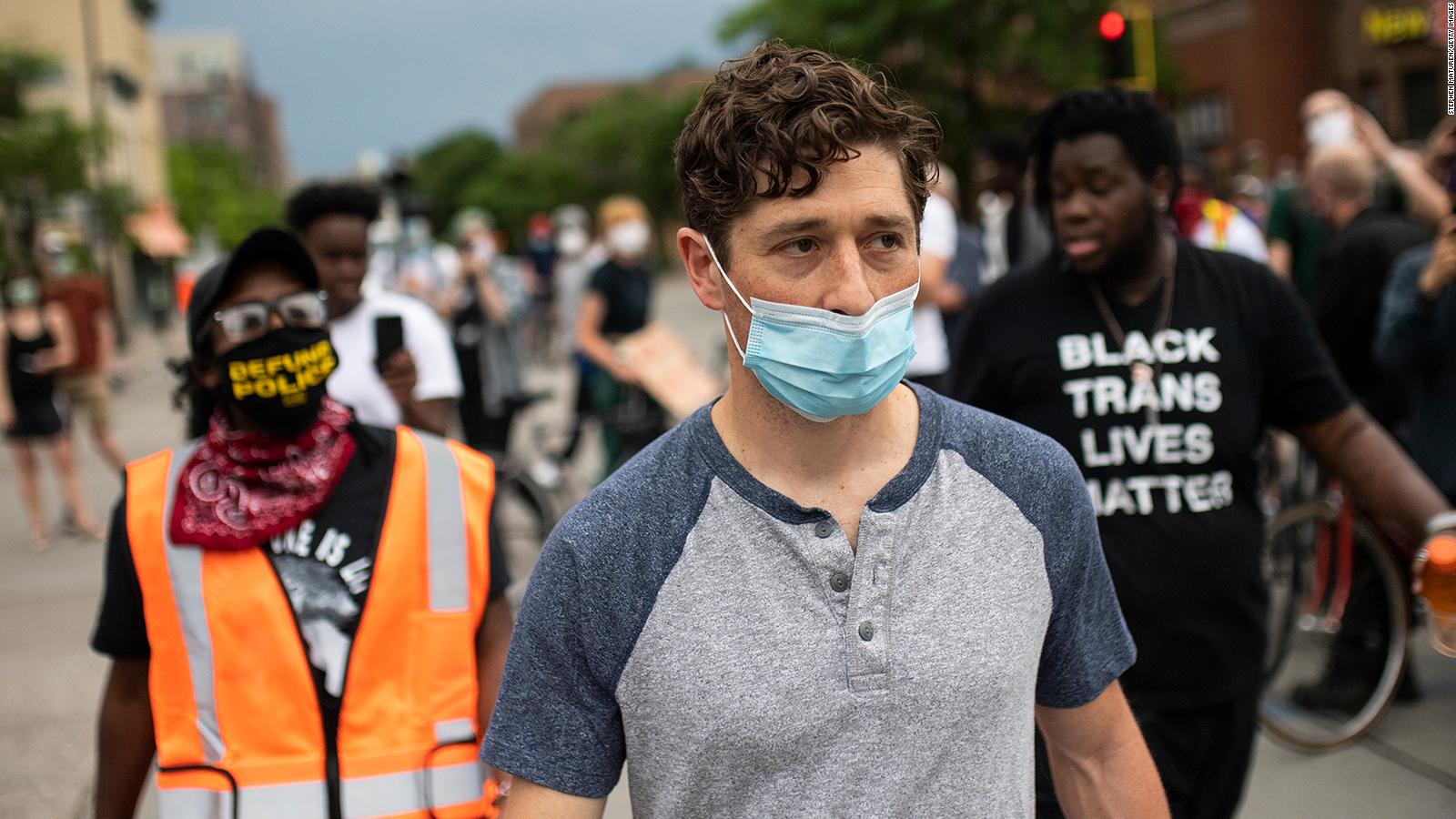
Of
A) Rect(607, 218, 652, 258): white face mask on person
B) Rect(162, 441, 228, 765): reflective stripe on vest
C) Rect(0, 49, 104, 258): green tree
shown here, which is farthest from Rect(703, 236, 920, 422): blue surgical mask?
Rect(0, 49, 104, 258): green tree

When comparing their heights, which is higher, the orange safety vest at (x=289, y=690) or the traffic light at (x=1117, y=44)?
the traffic light at (x=1117, y=44)

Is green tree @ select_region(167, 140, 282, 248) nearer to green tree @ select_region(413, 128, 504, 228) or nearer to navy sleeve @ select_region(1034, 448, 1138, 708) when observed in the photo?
green tree @ select_region(413, 128, 504, 228)

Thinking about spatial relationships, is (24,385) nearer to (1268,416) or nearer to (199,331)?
(199,331)

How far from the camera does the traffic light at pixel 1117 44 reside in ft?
32.5

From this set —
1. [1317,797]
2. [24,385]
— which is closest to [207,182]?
[24,385]

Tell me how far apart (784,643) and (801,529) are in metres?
0.15

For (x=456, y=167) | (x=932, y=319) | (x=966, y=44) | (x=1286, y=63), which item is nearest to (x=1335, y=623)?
(x=932, y=319)

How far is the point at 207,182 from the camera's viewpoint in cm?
7138

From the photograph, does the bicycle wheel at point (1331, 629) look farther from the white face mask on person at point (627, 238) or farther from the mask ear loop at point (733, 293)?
the white face mask on person at point (627, 238)

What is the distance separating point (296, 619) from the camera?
2445mm

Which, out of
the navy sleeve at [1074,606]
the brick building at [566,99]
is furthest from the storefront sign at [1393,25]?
the brick building at [566,99]

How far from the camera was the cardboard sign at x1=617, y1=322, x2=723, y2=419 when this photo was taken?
8508 mm

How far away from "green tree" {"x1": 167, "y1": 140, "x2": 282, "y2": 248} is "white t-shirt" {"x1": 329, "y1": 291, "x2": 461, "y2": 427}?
49702 mm

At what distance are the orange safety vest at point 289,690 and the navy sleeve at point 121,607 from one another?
0.03 metres
